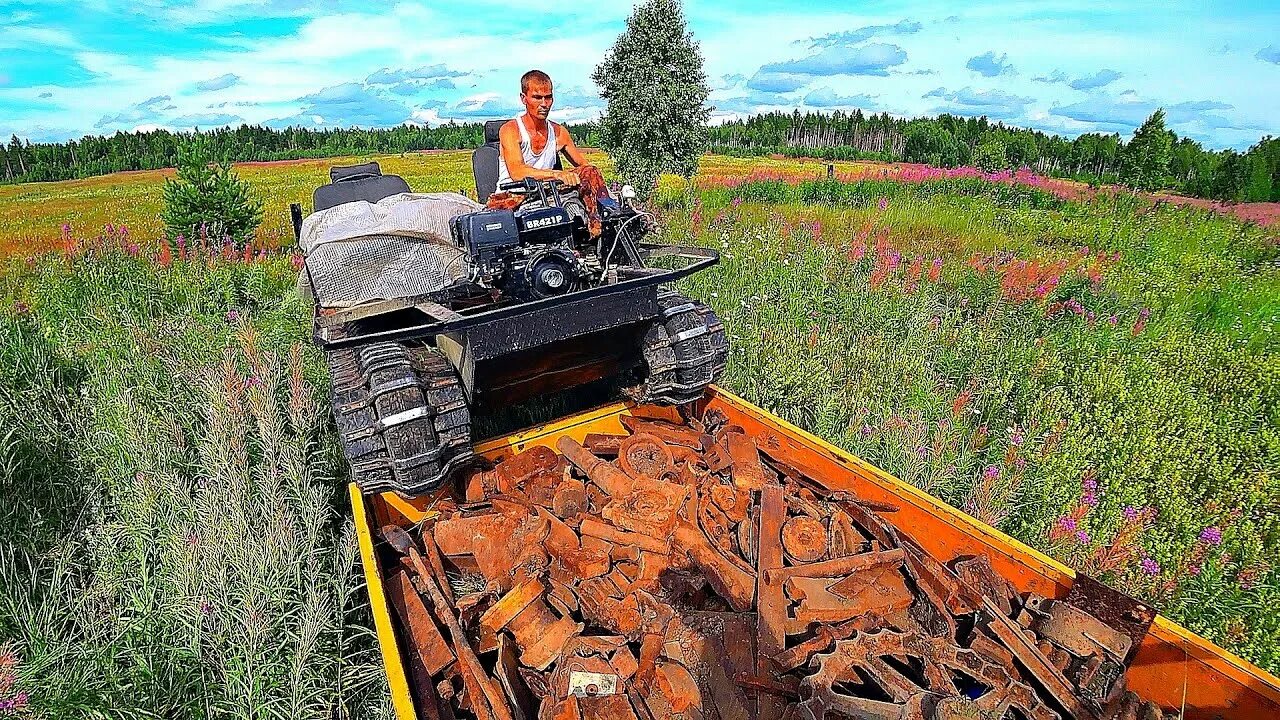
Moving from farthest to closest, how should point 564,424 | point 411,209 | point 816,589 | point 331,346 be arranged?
point 411,209
point 564,424
point 331,346
point 816,589

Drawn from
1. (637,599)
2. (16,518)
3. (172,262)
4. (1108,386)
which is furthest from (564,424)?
(172,262)

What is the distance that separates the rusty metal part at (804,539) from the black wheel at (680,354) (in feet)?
4.21

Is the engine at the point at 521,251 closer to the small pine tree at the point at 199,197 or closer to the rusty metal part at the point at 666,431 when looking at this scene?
the rusty metal part at the point at 666,431

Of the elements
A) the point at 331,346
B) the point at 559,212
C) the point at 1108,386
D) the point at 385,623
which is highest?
the point at 559,212

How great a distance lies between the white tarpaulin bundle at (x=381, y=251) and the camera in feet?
12.1

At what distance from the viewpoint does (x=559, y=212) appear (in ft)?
11.8

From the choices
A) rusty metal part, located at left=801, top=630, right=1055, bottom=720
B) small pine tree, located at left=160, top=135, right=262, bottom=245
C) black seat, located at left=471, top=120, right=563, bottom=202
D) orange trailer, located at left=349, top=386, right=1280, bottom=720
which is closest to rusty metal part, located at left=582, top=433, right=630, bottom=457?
orange trailer, located at left=349, top=386, right=1280, bottom=720

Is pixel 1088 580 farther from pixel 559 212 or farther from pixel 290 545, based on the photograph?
pixel 290 545

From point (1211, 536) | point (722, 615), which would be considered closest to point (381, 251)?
point (722, 615)

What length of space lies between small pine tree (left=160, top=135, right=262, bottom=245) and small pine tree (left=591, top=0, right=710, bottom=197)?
11.0 m

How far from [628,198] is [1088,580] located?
2.90 metres

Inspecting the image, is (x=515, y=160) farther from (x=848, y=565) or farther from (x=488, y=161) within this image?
(x=848, y=565)

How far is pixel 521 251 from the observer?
3523mm

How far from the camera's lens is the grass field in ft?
9.17
